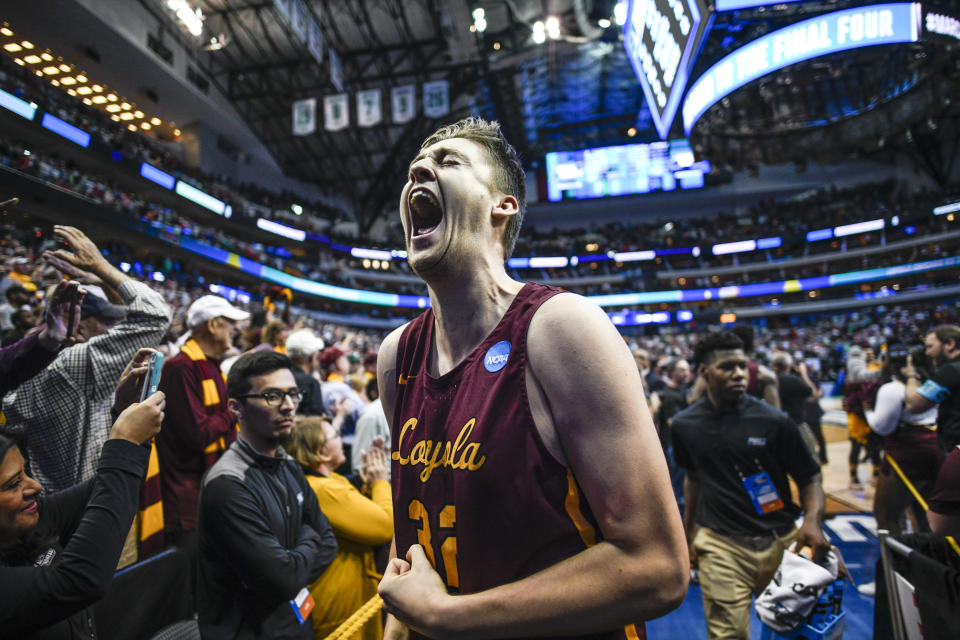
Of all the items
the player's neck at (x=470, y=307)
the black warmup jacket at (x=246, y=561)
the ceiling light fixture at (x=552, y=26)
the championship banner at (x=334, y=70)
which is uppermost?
the ceiling light fixture at (x=552, y=26)

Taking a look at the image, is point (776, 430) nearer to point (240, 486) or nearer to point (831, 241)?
point (240, 486)

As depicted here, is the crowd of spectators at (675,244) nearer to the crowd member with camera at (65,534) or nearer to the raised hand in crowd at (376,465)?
the raised hand in crowd at (376,465)

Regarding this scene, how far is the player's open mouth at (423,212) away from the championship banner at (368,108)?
733 inches

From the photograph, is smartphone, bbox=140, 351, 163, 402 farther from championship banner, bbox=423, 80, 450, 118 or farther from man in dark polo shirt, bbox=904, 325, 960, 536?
championship banner, bbox=423, 80, 450, 118

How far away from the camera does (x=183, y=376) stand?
134 inches

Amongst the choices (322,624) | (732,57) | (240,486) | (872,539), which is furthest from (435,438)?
(732,57)

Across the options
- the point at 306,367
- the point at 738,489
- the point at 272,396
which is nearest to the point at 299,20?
the point at 306,367

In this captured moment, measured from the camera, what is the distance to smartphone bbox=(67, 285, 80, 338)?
2.33 meters

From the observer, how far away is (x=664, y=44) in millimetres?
8375

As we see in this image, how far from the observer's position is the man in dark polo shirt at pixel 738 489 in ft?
10.1

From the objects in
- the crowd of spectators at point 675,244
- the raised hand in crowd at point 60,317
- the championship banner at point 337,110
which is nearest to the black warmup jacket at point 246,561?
the raised hand in crowd at point 60,317

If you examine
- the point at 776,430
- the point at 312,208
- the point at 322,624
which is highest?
the point at 312,208

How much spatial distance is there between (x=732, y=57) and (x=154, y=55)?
20.1 meters

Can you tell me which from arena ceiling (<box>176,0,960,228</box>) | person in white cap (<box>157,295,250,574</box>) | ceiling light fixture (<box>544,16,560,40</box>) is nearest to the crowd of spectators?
arena ceiling (<box>176,0,960,228</box>)
